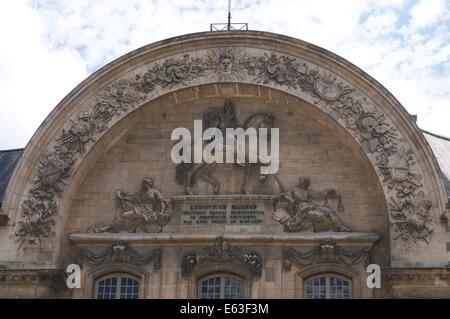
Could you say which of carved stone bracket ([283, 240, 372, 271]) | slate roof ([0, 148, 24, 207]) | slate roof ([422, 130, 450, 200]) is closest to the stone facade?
carved stone bracket ([283, 240, 372, 271])

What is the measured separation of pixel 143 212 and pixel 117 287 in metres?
2.06

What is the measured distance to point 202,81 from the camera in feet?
84.6

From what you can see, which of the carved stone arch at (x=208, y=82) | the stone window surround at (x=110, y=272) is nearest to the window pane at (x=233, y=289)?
the stone window surround at (x=110, y=272)

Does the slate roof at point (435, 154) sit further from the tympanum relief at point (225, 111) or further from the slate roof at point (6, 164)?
the tympanum relief at point (225, 111)

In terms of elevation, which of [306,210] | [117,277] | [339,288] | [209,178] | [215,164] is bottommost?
[339,288]

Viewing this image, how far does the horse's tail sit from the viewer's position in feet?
83.3

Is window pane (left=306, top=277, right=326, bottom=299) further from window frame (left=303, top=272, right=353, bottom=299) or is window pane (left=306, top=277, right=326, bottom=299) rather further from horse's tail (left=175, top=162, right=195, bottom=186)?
horse's tail (left=175, top=162, right=195, bottom=186)

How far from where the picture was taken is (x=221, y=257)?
24188 millimetres

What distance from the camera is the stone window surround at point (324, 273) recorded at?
78.0 ft

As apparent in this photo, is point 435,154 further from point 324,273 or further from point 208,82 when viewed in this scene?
point 208,82

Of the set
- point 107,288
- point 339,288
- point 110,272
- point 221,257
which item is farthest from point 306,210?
point 107,288

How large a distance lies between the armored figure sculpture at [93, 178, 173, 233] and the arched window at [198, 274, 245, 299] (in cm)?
190
